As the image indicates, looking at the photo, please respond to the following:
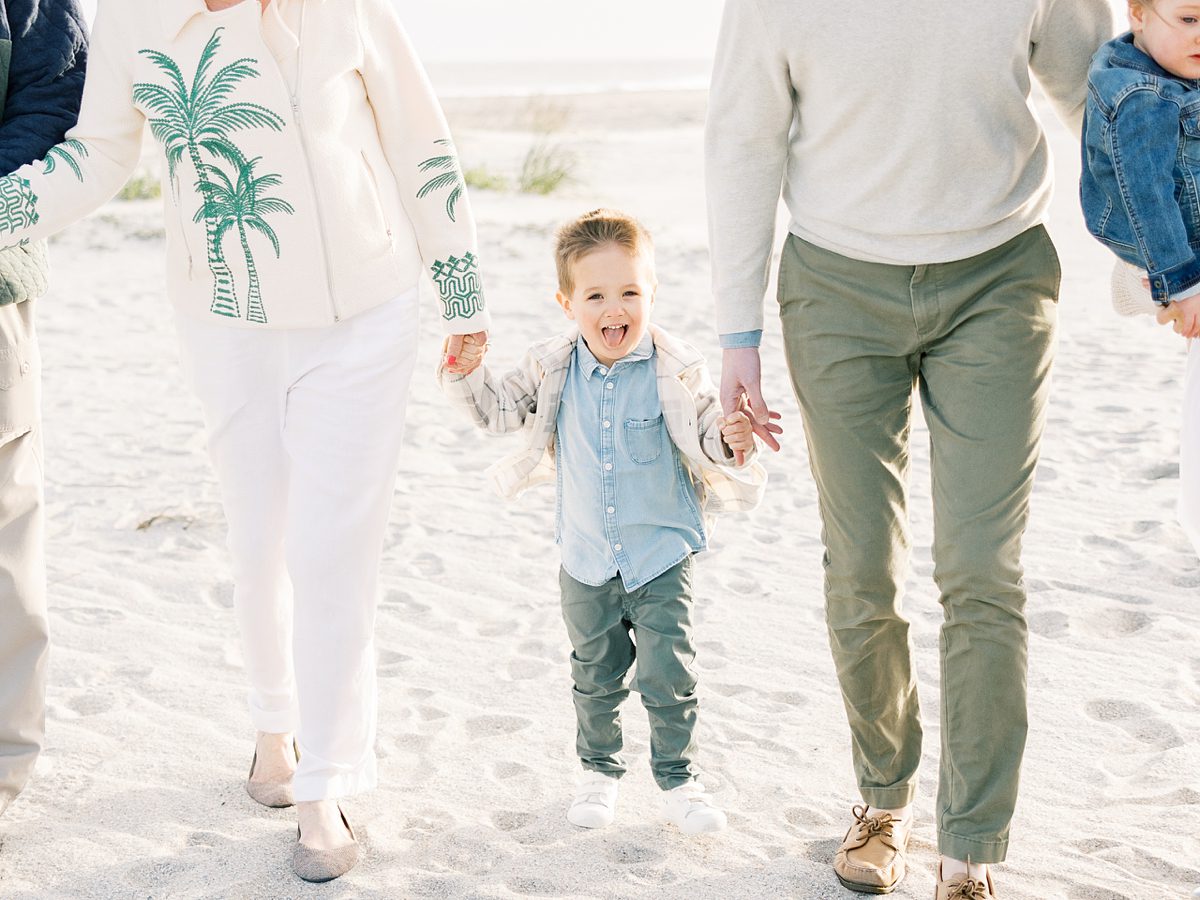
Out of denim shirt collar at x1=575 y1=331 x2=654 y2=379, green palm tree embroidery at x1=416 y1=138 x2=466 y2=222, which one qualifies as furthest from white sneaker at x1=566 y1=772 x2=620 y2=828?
green palm tree embroidery at x1=416 y1=138 x2=466 y2=222

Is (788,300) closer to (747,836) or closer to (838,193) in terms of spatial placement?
(838,193)

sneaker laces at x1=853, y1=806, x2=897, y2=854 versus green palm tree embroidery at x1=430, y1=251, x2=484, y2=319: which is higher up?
green palm tree embroidery at x1=430, y1=251, x2=484, y2=319

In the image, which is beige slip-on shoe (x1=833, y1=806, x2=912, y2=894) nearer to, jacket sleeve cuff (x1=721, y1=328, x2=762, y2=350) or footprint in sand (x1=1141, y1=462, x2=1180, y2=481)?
jacket sleeve cuff (x1=721, y1=328, x2=762, y2=350)

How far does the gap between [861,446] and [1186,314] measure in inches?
26.9

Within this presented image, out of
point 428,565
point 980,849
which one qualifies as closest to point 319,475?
point 980,849

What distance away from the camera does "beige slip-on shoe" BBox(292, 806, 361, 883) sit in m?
3.05

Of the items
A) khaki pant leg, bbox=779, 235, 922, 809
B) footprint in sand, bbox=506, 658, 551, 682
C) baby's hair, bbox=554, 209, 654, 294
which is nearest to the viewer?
khaki pant leg, bbox=779, 235, 922, 809

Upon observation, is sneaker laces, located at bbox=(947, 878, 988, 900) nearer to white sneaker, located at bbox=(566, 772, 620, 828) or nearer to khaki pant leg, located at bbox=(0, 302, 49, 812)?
white sneaker, located at bbox=(566, 772, 620, 828)

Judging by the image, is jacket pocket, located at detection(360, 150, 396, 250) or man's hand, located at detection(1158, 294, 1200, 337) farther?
jacket pocket, located at detection(360, 150, 396, 250)

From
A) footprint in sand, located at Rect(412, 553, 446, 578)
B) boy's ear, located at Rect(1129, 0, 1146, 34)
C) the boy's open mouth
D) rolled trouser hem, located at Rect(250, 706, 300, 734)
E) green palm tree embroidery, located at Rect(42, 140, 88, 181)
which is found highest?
boy's ear, located at Rect(1129, 0, 1146, 34)

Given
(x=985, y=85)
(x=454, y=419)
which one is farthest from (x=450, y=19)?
(x=985, y=85)

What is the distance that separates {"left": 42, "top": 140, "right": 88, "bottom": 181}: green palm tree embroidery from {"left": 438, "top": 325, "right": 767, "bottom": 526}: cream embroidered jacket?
0.92m

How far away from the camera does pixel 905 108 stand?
2660 millimetres

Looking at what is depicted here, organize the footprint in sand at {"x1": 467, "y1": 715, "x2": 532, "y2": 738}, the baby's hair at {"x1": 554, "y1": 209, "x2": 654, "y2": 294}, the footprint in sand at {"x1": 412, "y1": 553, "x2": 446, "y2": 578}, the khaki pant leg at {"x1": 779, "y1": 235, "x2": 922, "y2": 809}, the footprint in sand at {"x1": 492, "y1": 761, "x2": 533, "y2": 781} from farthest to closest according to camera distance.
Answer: the footprint in sand at {"x1": 412, "y1": 553, "x2": 446, "y2": 578}
the footprint in sand at {"x1": 467, "y1": 715, "x2": 532, "y2": 738}
the footprint in sand at {"x1": 492, "y1": 761, "x2": 533, "y2": 781}
the baby's hair at {"x1": 554, "y1": 209, "x2": 654, "y2": 294}
the khaki pant leg at {"x1": 779, "y1": 235, "x2": 922, "y2": 809}
